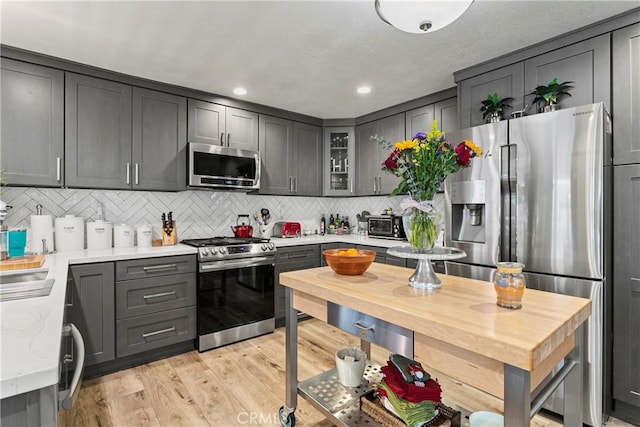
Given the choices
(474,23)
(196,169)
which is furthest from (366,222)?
(474,23)

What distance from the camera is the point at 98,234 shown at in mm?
2828

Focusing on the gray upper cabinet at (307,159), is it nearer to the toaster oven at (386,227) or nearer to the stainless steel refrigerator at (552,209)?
the toaster oven at (386,227)

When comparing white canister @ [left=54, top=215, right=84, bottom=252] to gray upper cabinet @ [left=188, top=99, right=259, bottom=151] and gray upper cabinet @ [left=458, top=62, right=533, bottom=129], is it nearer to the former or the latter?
gray upper cabinet @ [left=188, top=99, right=259, bottom=151]

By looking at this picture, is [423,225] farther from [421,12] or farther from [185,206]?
[185,206]

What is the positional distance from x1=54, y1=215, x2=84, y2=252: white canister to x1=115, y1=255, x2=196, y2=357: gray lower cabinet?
1.73ft

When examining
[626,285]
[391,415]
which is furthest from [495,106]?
[391,415]

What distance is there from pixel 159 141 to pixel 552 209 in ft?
10.6

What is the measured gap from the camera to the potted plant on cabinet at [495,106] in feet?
8.15

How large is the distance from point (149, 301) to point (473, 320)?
2.57 meters

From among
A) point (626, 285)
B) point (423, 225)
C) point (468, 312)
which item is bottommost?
point (626, 285)

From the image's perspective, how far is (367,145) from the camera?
414 cm

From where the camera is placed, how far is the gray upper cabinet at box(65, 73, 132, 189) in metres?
2.68

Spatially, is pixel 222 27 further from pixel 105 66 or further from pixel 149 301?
pixel 149 301

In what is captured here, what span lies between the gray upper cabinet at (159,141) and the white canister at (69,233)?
0.55 metres
